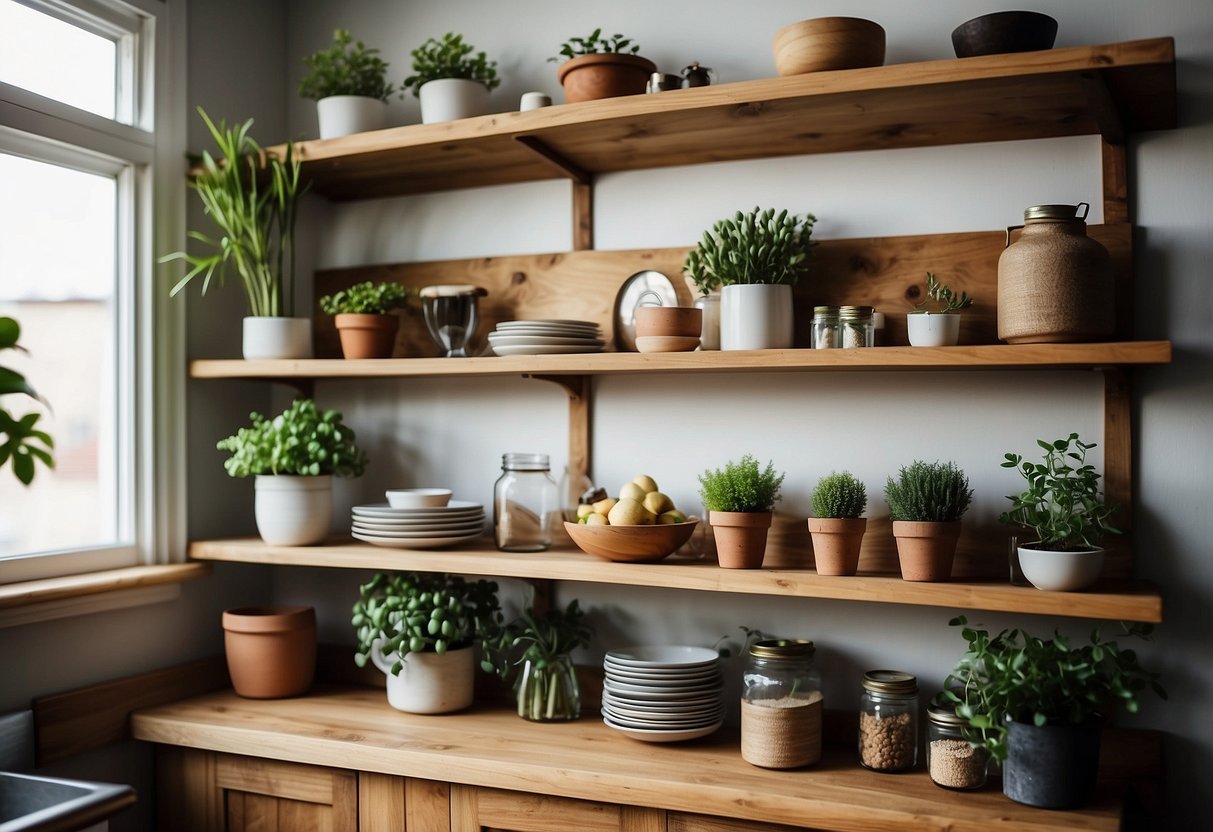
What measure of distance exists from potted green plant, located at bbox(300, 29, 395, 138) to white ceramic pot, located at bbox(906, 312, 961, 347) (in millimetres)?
1368

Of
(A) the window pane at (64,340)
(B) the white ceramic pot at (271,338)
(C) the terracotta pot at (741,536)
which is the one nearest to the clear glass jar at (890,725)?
(C) the terracotta pot at (741,536)

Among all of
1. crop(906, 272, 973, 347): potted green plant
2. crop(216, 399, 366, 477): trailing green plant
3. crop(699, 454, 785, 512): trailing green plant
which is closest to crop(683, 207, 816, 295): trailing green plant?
crop(906, 272, 973, 347): potted green plant

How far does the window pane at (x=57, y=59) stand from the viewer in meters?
2.09

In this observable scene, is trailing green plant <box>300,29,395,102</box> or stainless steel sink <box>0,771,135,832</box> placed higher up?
trailing green plant <box>300,29,395,102</box>

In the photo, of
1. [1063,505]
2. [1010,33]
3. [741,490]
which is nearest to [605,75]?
[1010,33]

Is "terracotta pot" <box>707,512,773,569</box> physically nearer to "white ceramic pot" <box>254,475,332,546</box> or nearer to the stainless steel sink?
"white ceramic pot" <box>254,475,332,546</box>

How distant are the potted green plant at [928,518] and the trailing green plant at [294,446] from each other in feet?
4.17

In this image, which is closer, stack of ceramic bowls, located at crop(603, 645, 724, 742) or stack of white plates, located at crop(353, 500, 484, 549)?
stack of ceramic bowls, located at crop(603, 645, 724, 742)

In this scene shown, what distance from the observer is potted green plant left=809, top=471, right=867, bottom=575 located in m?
1.91

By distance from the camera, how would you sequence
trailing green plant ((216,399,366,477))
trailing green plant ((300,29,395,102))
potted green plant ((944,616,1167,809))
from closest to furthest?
potted green plant ((944,616,1167,809))
trailing green plant ((216,399,366,477))
trailing green plant ((300,29,395,102))

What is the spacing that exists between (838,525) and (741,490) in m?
0.21

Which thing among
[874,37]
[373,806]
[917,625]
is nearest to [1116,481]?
[917,625]

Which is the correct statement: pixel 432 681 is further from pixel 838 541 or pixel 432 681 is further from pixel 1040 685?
pixel 1040 685

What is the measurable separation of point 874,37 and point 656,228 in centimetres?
64
